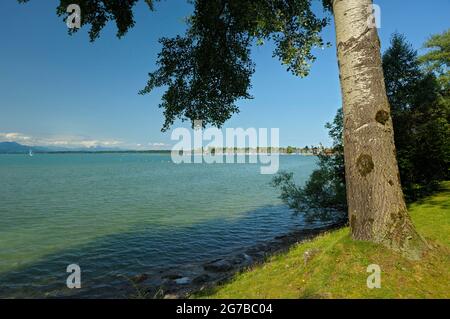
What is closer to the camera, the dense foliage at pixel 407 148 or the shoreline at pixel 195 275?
the shoreline at pixel 195 275

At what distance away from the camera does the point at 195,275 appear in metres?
16.8

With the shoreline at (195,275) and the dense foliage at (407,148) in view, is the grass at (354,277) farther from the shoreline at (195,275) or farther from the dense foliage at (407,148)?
the dense foliage at (407,148)

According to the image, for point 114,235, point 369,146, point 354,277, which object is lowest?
point 114,235

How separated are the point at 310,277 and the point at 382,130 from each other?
3.91 meters

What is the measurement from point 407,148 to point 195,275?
49.9 ft

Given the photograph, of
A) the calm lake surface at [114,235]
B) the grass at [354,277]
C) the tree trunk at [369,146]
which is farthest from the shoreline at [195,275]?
the tree trunk at [369,146]

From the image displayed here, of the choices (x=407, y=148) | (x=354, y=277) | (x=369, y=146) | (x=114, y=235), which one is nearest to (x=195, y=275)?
(x=354, y=277)

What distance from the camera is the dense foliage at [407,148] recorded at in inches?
829

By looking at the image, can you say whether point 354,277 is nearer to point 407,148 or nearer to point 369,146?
point 369,146

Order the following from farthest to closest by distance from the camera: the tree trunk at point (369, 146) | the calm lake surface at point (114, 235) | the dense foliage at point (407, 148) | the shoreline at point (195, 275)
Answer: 1. the dense foliage at point (407, 148)
2. the calm lake surface at point (114, 235)
3. the shoreline at point (195, 275)
4. the tree trunk at point (369, 146)

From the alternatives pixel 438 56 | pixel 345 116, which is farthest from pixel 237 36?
pixel 438 56

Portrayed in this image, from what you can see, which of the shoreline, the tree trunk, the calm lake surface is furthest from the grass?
the calm lake surface

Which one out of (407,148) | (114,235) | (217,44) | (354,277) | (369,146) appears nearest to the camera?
(354,277)

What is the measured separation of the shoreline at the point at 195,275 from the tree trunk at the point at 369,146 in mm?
7150
